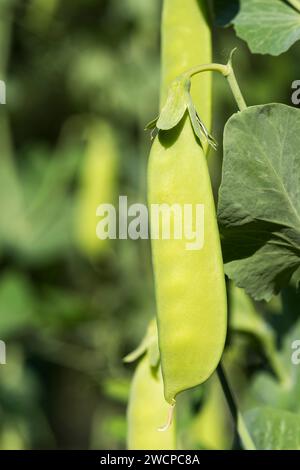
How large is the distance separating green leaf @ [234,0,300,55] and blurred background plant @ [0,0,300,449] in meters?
1.18

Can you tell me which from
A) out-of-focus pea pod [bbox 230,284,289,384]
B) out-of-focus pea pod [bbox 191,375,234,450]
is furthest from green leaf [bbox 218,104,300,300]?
out-of-focus pea pod [bbox 191,375,234,450]

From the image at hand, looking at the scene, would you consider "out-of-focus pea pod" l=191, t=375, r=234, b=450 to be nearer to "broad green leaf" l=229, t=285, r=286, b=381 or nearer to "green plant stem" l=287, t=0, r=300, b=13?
"broad green leaf" l=229, t=285, r=286, b=381

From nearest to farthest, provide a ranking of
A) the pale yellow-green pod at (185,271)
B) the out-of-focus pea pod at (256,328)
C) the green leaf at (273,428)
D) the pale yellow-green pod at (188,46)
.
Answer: the pale yellow-green pod at (185,271)
the pale yellow-green pod at (188,46)
the green leaf at (273,428)
the out-of-focus pea pod at (256,328)

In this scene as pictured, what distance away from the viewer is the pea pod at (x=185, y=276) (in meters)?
0.68

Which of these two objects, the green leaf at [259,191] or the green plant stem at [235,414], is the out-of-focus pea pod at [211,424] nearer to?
the green plant stem at [235,414]

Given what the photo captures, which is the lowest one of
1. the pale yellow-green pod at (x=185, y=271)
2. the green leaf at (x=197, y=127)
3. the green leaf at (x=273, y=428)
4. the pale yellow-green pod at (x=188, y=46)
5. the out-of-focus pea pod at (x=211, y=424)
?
the out-of-focus pea pod at (x=211, y=424)

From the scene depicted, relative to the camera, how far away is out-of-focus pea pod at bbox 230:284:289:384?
110 cm

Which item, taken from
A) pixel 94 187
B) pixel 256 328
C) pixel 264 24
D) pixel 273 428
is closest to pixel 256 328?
pixel 256 328

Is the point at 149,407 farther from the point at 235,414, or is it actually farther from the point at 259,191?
the point at 259,191

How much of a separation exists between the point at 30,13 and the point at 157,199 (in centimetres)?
194

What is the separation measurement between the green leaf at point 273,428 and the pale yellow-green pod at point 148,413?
0.31 feet

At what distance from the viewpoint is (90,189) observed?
2365 mm

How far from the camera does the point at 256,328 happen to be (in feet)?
3.67

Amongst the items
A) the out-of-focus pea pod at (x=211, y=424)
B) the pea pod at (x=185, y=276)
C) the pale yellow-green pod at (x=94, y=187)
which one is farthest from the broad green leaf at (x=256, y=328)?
the pale yellow-green pod at (x=94, y=187)
